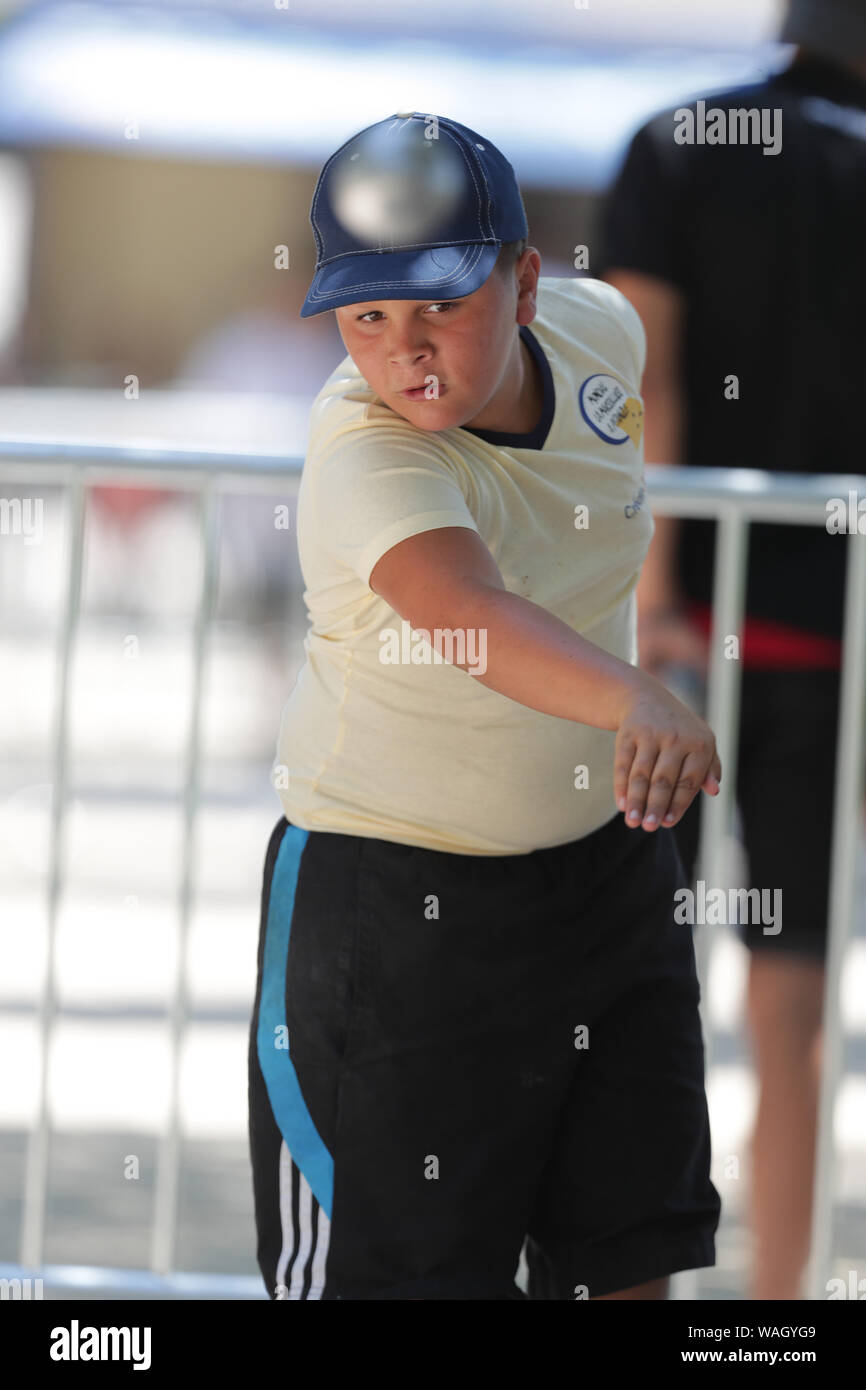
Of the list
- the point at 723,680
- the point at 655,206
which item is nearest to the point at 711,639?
the point at 723,680

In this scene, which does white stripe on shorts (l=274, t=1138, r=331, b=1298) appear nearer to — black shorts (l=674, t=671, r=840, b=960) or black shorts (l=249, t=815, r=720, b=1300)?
black shorts (l=249, t=815, r=720, b=1300)

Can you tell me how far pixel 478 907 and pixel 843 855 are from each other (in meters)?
1.16

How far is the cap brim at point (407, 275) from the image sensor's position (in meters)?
1.68

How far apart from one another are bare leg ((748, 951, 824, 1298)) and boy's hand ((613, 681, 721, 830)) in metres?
1.57

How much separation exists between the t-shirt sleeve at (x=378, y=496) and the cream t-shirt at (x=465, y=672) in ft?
0.05

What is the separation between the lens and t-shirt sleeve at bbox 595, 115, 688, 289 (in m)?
2.85

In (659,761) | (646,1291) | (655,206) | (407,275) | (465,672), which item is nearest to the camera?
(659,761)

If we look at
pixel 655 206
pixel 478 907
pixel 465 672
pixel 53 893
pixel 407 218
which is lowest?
pixel 478 907

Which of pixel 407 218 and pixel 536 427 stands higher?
pixel 407 218

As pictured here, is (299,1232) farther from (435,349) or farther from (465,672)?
(435,349)

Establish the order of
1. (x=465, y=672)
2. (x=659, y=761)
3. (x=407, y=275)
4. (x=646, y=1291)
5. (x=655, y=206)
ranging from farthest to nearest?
(x=655, y=206) → (x=646, y=1291) → (x=465, y=672) → (x=407, y=275) → (x=659, y=761)

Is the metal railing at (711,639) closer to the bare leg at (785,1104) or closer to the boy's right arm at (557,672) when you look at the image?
the bare leg at (785,1104)

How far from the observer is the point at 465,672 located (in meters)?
1.89

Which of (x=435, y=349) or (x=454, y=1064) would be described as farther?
(x=454, y=1064)
